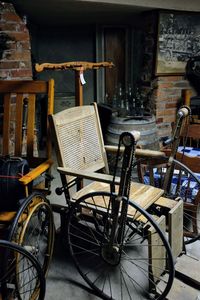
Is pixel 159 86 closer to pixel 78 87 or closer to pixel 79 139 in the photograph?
pixel 78 87

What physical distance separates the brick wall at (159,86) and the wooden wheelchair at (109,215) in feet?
4.65

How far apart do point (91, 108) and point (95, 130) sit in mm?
152

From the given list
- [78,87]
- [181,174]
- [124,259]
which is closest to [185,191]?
[181,174]

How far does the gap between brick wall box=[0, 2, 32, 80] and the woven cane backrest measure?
0.89m

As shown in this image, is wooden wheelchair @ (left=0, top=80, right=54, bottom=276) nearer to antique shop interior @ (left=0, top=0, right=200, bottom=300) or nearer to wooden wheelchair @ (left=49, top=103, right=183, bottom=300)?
antique shop interior @ (left=0, top=0, right=200, bottom=300)

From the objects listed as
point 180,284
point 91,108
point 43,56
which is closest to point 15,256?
point 180,284

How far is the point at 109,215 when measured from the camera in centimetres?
169

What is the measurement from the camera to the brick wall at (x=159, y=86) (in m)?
3.29

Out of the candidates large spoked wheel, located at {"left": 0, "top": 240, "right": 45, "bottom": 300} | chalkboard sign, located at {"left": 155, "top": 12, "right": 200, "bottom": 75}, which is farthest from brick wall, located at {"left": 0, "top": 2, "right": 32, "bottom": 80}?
large spoked wheel, located at {"left": 0, "top": 240, "right": 45, "bottom": 300}

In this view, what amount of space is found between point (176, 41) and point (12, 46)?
67.4 inches

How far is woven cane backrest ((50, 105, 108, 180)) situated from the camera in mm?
1884

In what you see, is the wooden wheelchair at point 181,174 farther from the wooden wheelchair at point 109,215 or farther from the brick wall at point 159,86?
the brick wall at point 159,86

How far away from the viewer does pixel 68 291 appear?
5.76 feet

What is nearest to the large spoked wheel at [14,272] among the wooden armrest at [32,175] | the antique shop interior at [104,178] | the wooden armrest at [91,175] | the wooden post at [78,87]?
the antique shop interior at [104,178]
